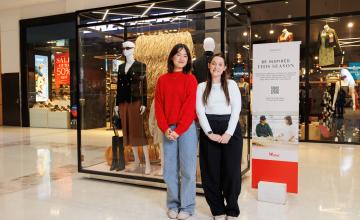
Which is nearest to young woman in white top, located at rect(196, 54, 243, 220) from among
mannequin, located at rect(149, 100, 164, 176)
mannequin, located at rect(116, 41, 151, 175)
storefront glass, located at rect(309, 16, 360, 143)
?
mannequin, located at rect(149, 100, 164, 176)

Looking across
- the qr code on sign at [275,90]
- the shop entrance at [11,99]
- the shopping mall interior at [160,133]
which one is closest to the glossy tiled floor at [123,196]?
the shopping mall interior at [160,133]

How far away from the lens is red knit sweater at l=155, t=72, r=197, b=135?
3.08 m

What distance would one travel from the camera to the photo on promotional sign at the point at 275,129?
3.62 meters

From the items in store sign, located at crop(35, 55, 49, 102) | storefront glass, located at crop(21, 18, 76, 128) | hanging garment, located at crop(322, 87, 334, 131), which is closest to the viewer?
hanging garment, located at crop(322, 87, 334, 131)

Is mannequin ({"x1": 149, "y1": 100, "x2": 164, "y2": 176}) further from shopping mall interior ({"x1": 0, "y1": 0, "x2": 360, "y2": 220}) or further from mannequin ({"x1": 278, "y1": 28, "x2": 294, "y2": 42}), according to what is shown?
mannequin ({"x1": 278, "y1": 28, "x2": 294, "y2": 42})

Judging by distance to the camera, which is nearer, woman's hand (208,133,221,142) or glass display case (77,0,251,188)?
woman's hand (208,133,221,142)

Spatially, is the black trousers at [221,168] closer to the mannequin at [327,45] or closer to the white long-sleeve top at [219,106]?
the white long-sleeve top at [219,106]

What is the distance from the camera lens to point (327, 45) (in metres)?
7.97

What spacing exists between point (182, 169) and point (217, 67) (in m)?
0.98

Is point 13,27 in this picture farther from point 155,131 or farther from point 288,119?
point 288,119

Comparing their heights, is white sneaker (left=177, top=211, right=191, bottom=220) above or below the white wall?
below

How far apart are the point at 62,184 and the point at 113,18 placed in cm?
226

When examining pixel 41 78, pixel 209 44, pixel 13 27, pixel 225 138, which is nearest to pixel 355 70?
pixel 209 44

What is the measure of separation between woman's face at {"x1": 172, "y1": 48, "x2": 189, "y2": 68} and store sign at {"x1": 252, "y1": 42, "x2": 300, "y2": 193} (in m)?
0.95
